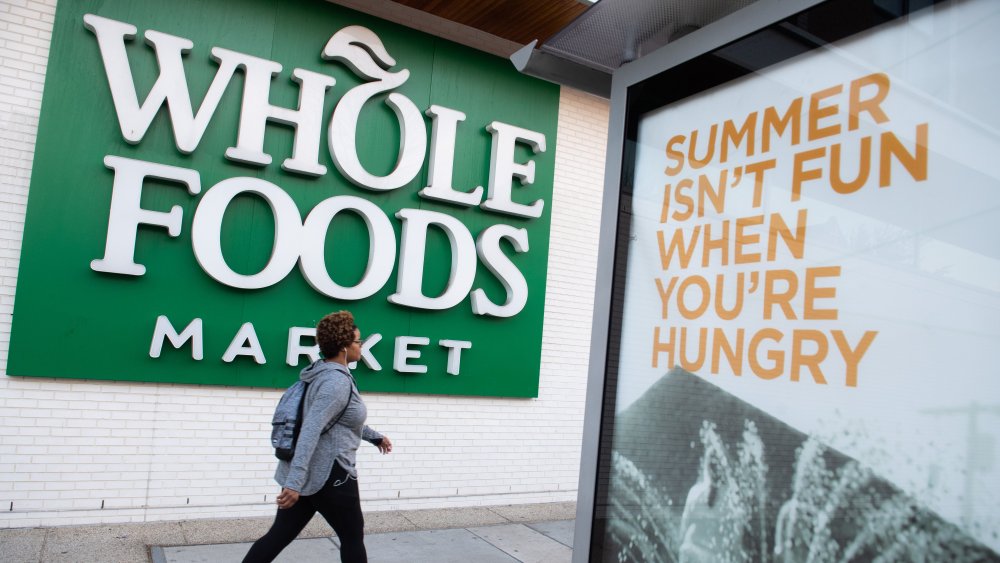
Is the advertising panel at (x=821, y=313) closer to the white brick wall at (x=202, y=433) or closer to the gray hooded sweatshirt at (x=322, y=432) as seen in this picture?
the gray hooded sweatshirt at (x=322, y=432)

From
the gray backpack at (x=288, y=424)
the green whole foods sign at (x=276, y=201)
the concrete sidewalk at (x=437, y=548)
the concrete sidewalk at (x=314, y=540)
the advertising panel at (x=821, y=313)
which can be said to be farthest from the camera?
the green whole foods sign at (x=276, y=201)

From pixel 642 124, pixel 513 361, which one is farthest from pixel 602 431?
pixel 513 361

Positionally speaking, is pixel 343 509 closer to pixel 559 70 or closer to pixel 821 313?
pixel 559 70

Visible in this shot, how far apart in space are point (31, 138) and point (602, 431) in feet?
17.3

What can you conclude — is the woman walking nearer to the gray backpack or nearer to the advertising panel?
the gray backpack

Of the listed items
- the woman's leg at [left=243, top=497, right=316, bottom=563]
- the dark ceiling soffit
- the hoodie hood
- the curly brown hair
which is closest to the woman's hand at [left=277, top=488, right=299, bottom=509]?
the woman's leg at [left=243, top=497, right=316, bottom=563]

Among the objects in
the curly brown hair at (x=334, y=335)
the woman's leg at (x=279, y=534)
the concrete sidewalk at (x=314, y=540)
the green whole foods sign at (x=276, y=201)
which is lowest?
the concrete sidewalk at (x=314, y=540)

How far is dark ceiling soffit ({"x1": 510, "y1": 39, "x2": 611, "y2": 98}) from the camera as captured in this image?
3344 mm

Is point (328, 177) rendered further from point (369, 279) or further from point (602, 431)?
point (602, 431)

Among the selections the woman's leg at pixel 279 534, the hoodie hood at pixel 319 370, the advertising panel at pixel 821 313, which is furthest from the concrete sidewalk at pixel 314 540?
the advertising panel at pixel 821 313

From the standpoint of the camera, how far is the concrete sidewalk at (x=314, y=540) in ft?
17.6

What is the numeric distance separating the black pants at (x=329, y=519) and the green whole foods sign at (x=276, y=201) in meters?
2.85

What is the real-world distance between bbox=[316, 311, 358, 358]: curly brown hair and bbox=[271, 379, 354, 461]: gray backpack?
0.88ft

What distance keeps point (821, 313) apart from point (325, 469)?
2598 mm
